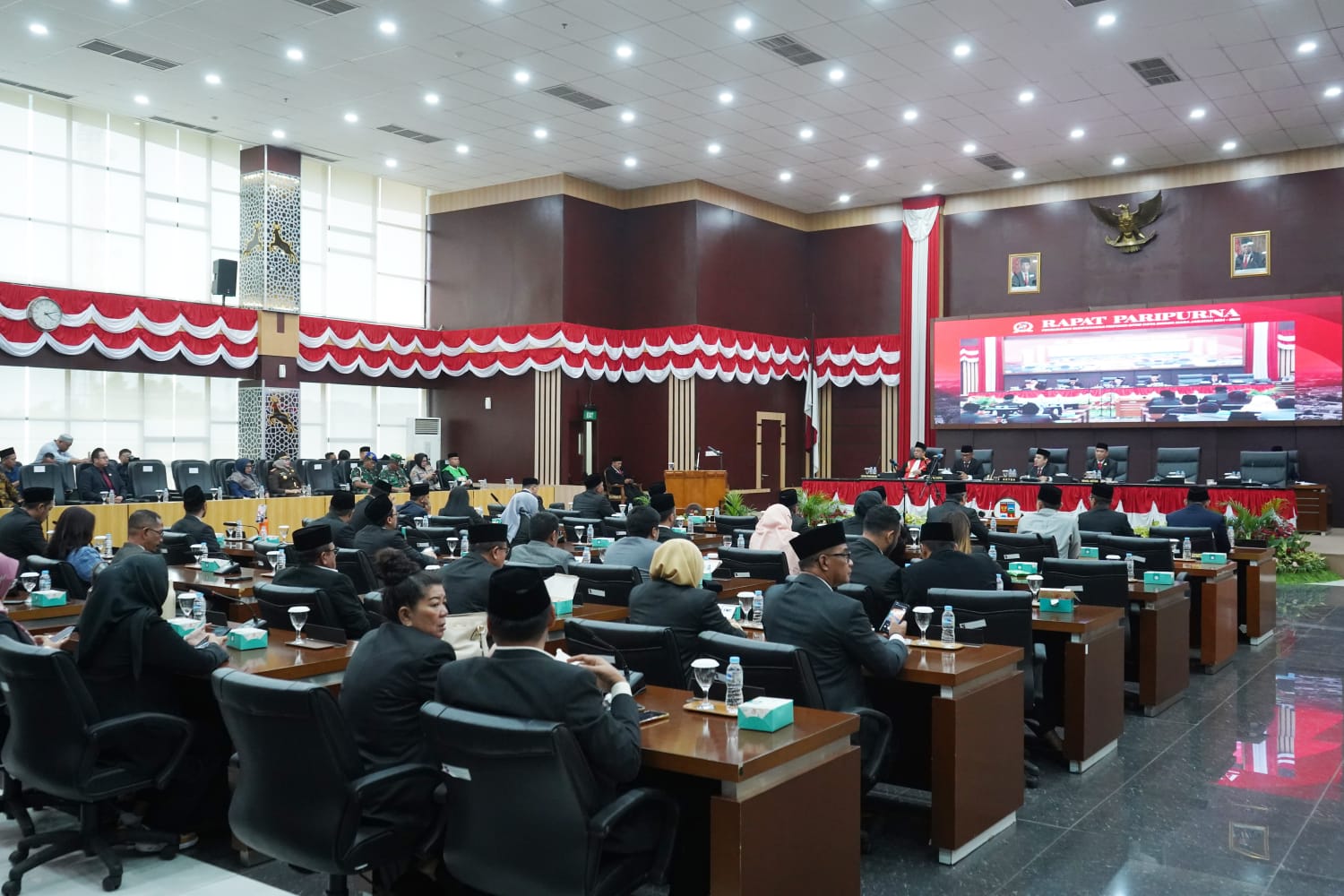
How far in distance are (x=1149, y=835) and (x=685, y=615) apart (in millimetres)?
2058

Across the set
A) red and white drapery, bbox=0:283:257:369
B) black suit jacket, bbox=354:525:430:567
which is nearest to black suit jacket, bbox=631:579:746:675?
black suit jacket, bbox=354:525:430:567

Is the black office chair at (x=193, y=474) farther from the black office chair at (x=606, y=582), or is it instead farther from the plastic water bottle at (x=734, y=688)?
the plastic water bottle at (x=734, y=688)

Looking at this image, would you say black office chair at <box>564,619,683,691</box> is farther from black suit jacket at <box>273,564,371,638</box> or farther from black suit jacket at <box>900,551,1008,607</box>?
black suit jacket at <box>900,551,1008,607</box>

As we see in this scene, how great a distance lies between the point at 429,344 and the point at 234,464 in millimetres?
5396

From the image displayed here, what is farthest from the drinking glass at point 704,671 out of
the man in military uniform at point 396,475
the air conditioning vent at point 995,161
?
the air conditioning vent at point 995,161

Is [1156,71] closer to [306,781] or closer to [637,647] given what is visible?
[637,647]

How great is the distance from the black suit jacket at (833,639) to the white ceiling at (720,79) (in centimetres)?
887

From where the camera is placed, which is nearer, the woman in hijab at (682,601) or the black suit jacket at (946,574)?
the woman in hijab at (682,601)

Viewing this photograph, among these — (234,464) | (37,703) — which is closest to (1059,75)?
(234,464)

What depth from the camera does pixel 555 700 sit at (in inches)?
103

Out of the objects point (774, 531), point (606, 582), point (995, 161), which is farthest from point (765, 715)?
point (995, 161)

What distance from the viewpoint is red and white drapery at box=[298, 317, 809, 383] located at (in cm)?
1783

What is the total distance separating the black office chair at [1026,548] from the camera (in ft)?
24.7

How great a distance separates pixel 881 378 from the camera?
1977 centimetres
